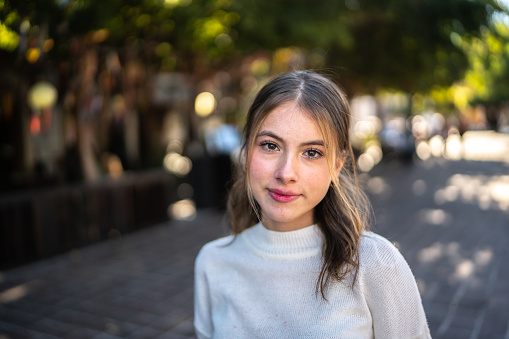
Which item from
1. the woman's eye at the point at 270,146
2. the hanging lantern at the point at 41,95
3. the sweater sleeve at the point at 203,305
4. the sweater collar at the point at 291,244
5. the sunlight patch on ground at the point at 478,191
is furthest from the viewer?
the sunlight patch on ground at the point at 478,191

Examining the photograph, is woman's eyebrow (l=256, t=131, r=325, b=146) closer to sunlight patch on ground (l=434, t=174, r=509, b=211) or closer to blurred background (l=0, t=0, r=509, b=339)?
blurred background (l=0, t=0, r=509, b=339)

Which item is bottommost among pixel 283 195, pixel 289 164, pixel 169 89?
pixel 283 195

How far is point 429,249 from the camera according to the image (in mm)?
6559

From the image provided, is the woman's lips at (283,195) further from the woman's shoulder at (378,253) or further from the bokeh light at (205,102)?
the bokeh light at (205,102)

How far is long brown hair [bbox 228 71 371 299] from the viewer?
1.56m

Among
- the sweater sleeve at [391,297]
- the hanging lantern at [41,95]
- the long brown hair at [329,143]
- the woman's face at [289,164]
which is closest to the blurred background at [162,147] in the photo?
the hanging lantern at [41,95]

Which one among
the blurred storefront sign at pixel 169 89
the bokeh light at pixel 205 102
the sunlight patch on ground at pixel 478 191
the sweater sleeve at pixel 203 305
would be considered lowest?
the sunlight patch on ground at pixel 478 191

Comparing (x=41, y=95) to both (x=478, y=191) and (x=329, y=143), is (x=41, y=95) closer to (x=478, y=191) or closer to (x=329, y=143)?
(x=329, y=143)

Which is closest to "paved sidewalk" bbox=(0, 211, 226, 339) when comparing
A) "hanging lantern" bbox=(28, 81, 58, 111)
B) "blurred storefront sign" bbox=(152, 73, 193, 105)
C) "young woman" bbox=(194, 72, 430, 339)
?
"hanging lantern" bbox=(28, 81, 58, 111)

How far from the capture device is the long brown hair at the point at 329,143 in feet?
5.11

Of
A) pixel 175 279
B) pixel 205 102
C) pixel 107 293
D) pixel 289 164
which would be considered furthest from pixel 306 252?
pixel 205 102

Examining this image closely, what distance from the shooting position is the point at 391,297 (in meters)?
1.47

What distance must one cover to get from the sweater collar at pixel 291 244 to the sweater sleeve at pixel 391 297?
24cm

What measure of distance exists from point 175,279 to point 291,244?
423cm
